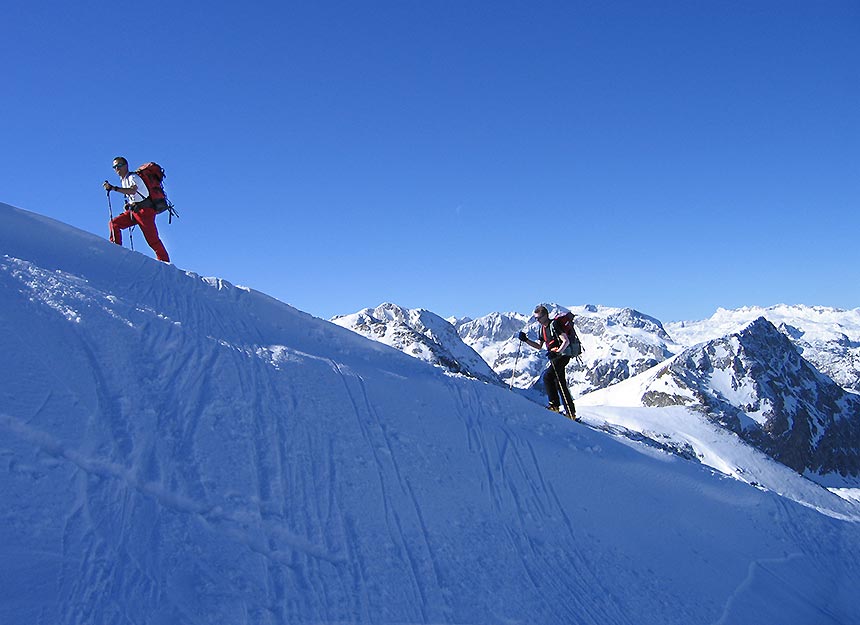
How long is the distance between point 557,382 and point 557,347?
4.16 feet

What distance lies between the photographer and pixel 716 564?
9852 mm

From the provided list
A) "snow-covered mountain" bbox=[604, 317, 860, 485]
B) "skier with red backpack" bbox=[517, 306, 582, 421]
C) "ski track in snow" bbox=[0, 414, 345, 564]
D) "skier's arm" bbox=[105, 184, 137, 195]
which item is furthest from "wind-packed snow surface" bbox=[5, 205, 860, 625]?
"snow-covered mountain" bbox=[604, 317, 860, 485]

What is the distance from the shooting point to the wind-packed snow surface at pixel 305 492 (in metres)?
6.00

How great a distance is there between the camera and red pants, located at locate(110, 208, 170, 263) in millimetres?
15281

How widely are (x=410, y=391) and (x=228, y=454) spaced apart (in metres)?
4.67

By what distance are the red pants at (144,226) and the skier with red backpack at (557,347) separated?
9727 millimetres

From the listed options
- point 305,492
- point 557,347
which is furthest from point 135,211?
point 557,347

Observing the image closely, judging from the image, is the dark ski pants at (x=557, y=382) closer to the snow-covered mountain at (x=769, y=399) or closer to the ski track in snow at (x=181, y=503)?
the ski track in snow at (x=181, y=503)

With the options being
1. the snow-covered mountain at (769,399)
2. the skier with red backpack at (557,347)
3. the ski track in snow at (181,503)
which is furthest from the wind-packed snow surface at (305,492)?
the snow-covered mountain at (769,399)

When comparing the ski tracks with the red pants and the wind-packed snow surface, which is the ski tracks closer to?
Result: the wind-packed snow surface

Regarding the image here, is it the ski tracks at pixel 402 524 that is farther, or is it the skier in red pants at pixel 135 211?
the skier in red pants at pixel 135 211

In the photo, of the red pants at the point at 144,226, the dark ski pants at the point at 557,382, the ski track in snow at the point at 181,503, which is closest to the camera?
the ski track in snow at the point at 181,503

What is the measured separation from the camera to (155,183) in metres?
15.5

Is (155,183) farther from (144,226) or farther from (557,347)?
(557,347)
